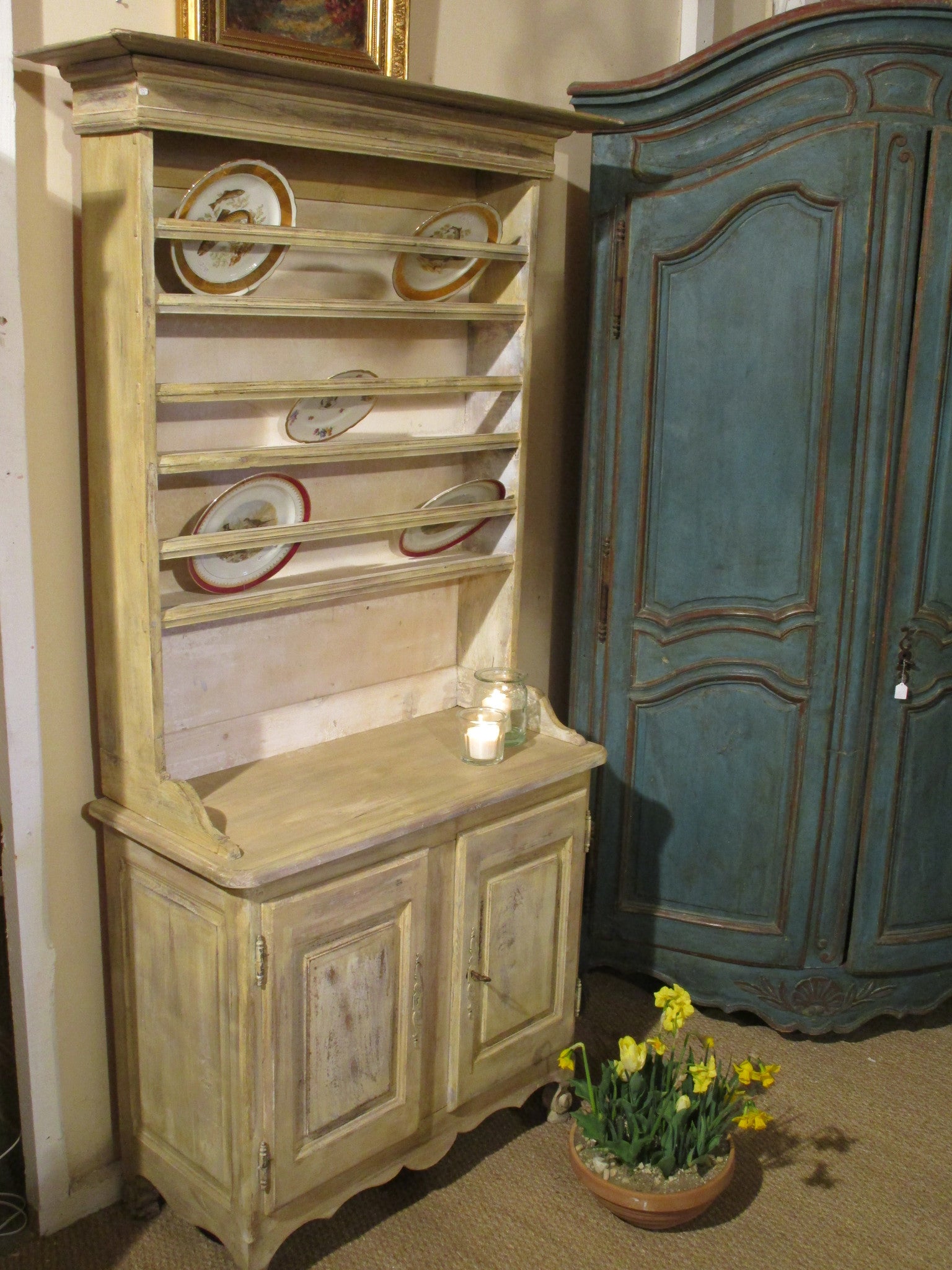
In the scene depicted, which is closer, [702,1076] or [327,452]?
[327,452]

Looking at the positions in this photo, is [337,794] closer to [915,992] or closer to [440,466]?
[440,466]

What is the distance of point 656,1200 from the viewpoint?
2332 millimetres

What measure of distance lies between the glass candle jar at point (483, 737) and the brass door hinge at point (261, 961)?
0.60 m

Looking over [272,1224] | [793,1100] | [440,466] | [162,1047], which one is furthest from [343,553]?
[793,1100]

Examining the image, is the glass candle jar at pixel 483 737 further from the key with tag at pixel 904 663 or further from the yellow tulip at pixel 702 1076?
the key with tag at pixel 904 663

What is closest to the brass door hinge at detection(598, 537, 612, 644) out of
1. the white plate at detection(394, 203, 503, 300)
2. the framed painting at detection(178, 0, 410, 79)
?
the white plate at detection(394, 203, 503, 300)

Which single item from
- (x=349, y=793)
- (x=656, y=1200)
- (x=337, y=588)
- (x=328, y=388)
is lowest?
→ (x=656, y=1200)

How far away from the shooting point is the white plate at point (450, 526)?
8.32ft

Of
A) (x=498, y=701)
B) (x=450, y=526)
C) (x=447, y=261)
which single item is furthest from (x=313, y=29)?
(x=498, y=701)

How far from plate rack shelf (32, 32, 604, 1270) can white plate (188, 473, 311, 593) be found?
0.03 m

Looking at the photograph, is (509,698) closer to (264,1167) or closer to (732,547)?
(732,547)

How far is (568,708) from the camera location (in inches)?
124

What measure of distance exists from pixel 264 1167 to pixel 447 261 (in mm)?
1691

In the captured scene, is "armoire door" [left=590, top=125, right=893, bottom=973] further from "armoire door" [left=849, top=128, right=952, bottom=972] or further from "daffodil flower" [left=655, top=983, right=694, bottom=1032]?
"daffodil flower" [left=655, top=983, right=694, bottom=1032]
